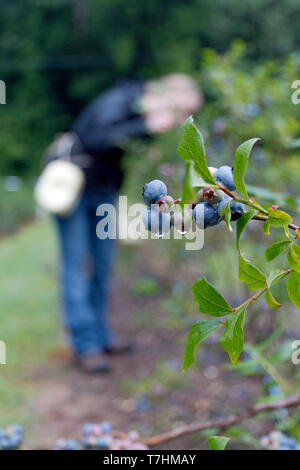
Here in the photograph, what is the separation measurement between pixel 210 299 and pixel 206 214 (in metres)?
0.11

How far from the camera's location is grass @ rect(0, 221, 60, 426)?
258 centimetres

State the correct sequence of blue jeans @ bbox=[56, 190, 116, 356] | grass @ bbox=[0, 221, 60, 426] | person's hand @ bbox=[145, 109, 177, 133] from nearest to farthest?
grass @ bbox=[0, 221, 60, 426], person's hand @ bbox=[145, 109, 177, 133], blue jeans @ bbox=[56, 190, 116, 356]

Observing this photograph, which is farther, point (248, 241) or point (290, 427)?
point (248, 241)

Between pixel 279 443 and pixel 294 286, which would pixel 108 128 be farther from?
pixel 294 286

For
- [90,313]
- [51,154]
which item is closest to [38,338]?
[90,313]

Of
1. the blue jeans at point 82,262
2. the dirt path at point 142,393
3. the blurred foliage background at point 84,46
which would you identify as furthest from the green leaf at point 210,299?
the blurred foliage background at point 84,46

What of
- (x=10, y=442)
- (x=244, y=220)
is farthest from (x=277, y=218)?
(x=10, y=442)

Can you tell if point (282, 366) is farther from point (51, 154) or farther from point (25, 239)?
point (25, 239)

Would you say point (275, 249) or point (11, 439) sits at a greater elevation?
point (275, 249)

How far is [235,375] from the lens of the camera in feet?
8.74

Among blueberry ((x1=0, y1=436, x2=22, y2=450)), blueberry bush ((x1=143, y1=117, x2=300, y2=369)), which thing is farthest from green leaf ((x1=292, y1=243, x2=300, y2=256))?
blueberry ((x1=0, y1=436, x2=22, y2=450))

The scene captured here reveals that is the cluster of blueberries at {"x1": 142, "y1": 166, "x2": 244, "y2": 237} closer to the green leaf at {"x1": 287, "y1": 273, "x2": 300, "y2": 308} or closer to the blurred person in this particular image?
the green leaf at {"x1": 287, "y1": 273, "x2": 300, "y2": 308}

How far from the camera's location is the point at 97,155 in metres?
2.91
